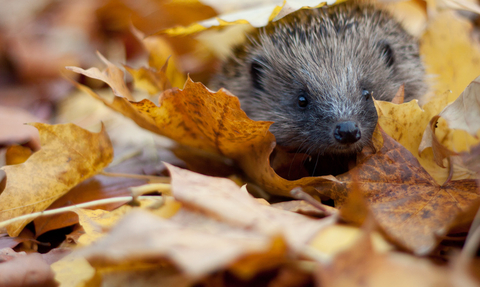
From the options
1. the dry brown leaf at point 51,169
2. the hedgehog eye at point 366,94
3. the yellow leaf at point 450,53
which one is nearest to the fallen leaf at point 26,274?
the dry brown leaf at point 51,169

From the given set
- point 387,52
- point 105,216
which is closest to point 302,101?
point 387,52

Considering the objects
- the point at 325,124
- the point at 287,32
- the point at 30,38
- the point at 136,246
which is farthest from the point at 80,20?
the point at 136,246

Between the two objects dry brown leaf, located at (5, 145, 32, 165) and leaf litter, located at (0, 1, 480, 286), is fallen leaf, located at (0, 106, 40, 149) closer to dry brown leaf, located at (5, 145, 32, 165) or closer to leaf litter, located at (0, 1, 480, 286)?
dry brown leaf, located at (5, 145, 32, 165)

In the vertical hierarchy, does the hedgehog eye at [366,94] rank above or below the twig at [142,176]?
above

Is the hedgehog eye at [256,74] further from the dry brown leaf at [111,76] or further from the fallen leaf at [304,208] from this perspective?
the fallen leaf at [304,208]

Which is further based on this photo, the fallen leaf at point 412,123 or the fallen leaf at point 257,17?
the fallen leaf at point 257,17

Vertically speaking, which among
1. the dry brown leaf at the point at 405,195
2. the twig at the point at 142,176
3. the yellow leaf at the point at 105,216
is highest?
the dry brown leaf at the point at 405,195

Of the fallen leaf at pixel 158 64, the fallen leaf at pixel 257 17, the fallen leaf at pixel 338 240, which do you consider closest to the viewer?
the fallen leaf at pixel 338 240

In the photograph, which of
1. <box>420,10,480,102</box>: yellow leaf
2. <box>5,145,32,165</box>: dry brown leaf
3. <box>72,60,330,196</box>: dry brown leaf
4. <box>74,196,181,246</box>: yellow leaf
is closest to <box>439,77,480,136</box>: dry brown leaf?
<box>72,60,330,196</box>: dry brown leaf
